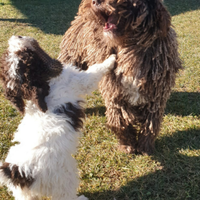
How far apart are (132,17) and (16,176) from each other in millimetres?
1579

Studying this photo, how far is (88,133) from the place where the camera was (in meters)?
3.28

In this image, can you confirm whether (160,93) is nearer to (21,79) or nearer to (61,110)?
(61,110)

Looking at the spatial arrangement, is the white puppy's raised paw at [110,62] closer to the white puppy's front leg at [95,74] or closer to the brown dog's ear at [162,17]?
the white puppy's front leg at [95,74]

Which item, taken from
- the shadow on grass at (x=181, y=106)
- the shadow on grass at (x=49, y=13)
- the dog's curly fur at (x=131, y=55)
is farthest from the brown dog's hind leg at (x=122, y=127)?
the shadow on grass at (x=49, y=13)

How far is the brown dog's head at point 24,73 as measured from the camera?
187 cm

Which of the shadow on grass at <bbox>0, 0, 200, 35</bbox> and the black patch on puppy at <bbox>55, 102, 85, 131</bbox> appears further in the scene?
the shadow on grass at <bbox>0, 0, 200, 35</bbox>

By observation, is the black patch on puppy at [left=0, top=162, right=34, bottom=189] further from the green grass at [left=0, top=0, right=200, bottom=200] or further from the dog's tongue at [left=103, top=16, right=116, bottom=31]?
the dog's tongue at [left=103, top=16, right=116, bottom=31]

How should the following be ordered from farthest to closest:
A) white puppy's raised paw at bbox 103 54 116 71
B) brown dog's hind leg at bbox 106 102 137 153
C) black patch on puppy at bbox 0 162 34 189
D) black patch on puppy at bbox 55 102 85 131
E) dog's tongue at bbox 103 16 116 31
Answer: brown dog's hind leg at bbox 106 102 137 153
white puppy's raised paw at bbox 103 54 116 71
black patch on puppy at bbox 55 102 85 131
dog's tongue at bbox 103 16 116 31
black patch on puppy at bbox 0 162 34 189

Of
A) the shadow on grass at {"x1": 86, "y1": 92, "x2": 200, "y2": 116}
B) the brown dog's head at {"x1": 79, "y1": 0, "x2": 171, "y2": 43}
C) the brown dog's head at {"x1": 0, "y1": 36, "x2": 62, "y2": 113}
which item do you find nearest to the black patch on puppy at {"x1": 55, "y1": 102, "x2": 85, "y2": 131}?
the brown dog's head at {"x1": 0, "y1": 36, "x2": 62, "y2": 113}

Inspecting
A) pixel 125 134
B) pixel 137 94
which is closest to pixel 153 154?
pixel 125 134

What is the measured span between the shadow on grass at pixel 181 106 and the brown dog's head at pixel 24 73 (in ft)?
5.80

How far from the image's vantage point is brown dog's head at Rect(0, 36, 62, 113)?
6.13 ft

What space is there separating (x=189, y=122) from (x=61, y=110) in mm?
2091

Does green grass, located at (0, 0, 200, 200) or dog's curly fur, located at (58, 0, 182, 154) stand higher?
dog's curly fur, located at (58, 0, 182, 154)
